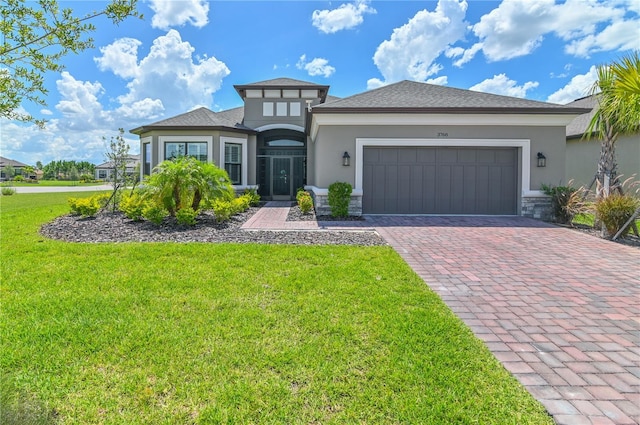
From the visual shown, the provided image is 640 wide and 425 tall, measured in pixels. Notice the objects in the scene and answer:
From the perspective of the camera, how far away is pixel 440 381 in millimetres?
2629

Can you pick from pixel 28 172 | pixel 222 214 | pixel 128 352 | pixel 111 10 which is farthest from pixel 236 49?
pixel 28 172

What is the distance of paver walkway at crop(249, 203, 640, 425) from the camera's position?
2.57 metres

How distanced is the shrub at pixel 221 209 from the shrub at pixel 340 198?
3301 mm

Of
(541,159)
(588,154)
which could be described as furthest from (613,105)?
(588,154)

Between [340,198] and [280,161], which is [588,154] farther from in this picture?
[280,161]

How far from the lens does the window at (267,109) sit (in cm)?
1880

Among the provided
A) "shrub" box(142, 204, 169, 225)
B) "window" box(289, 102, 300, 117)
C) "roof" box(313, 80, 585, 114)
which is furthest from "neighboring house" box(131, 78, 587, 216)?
"window" box(289, 102, 300, 117)

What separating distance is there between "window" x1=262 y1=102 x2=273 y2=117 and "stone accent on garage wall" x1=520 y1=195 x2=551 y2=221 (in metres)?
13.3

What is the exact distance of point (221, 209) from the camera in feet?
31.7

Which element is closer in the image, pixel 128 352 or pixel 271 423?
pixel 271 423

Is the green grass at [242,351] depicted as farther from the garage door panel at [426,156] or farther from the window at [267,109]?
the window at [267,109]

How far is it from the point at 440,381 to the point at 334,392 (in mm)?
848

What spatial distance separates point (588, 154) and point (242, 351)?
698 inches

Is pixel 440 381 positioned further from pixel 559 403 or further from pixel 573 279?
pixel 573 279
